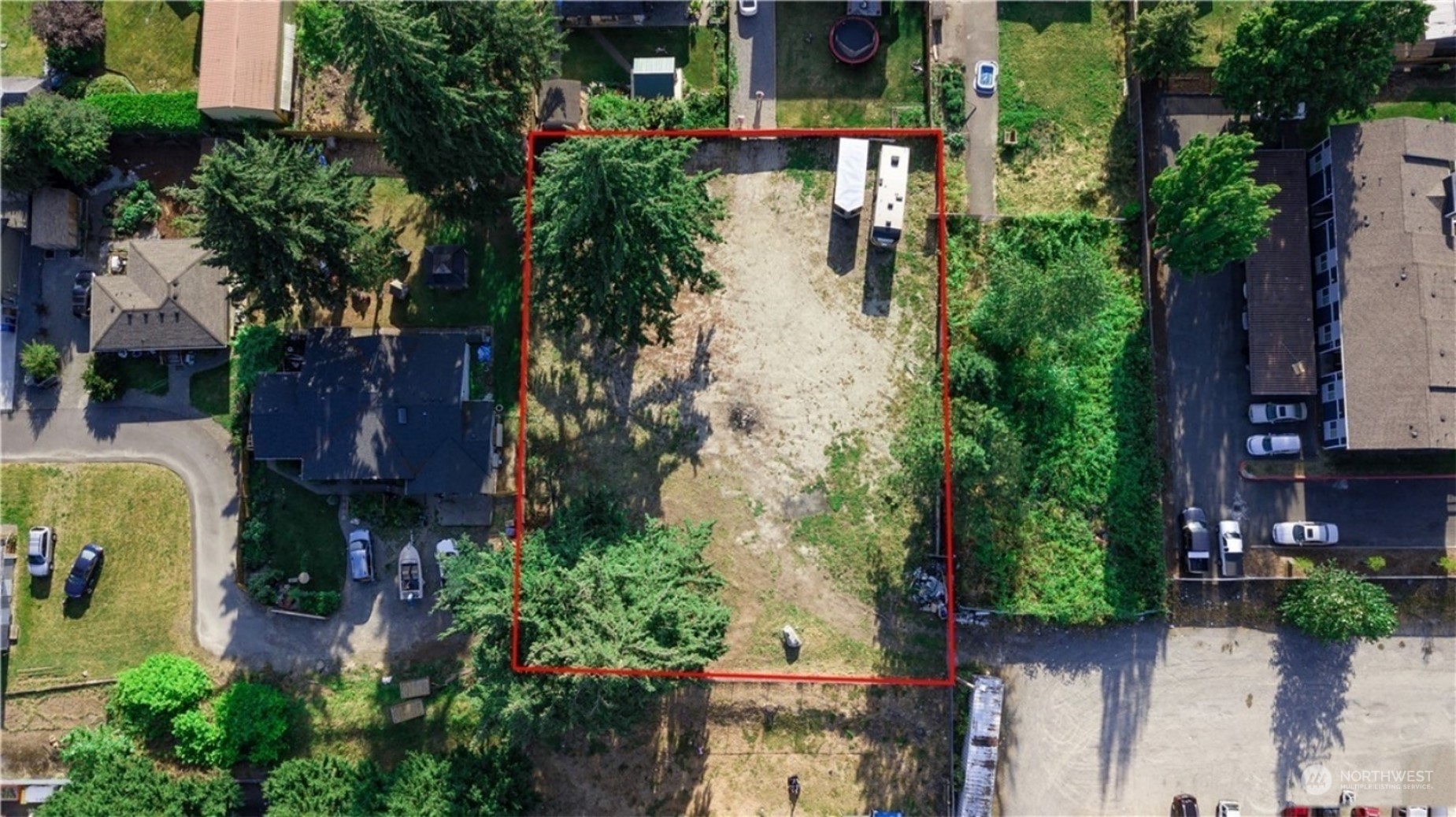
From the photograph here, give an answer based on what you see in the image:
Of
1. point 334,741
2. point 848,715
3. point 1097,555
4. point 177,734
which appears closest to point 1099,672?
point 1097,555

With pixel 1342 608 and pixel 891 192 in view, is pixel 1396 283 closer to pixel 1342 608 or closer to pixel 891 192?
pixel 1342 608

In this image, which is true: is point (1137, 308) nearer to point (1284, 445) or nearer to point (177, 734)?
point (1284, 445)

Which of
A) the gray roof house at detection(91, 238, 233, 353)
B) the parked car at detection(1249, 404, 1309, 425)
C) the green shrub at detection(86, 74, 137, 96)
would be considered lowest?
the parked car at detection(1249, 404, 1309, 425)

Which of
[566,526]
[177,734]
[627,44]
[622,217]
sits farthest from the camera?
[627,44]

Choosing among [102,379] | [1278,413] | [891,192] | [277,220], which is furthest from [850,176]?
[102,379]

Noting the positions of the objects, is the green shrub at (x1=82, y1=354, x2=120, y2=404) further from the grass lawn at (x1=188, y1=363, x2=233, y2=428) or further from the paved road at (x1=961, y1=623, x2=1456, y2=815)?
the paved road at (x1=961, y1=623, x2=1456, y2=815)

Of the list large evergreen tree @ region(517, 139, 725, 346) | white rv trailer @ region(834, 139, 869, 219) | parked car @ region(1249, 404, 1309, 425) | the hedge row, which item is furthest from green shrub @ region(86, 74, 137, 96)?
parked car @ region(1249, 404, 1309, 425)
